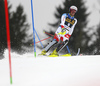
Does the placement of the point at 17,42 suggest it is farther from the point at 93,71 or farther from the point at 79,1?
the point at 93,71

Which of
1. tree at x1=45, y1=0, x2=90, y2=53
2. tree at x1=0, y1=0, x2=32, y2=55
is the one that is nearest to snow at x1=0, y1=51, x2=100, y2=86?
tree at x1=0, y1=0, x2=32, y2=55

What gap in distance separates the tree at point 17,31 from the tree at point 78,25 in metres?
2.85

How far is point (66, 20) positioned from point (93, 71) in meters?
3.08

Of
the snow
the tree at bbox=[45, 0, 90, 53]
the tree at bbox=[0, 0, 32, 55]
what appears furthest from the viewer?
the tree at bbox=[45, 0, 90, 53]

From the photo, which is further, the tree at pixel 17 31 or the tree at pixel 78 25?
the tree at pixel 78 25

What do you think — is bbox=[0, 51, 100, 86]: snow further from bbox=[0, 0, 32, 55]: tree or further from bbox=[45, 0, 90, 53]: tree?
bbox=[45, 0, 90, 53]: tree

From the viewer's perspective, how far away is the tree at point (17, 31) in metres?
14.5

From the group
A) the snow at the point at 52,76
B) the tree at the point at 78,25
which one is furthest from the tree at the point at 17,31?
the snow at the point at 52,76

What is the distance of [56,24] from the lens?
57.4ft

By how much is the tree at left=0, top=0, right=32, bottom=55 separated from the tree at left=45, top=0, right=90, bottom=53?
285 cm

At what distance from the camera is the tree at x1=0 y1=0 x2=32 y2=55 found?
47.7 feet

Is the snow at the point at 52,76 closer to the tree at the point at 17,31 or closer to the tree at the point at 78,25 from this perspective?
the tree at the point at 17,31

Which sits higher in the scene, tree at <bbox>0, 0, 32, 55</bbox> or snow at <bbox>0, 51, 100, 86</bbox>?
snow at <bbox>0, 51, 100, 86</bbox>

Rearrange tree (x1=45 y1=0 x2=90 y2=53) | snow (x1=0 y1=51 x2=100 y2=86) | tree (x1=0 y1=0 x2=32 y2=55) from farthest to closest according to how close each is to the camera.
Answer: tree (x1=45 y1=0 x2=90 y2=53) < tree (x1=0 y1=0 x2=32 y2=55) < snow (x1=0 y1=51 x2=100 y2=86)
